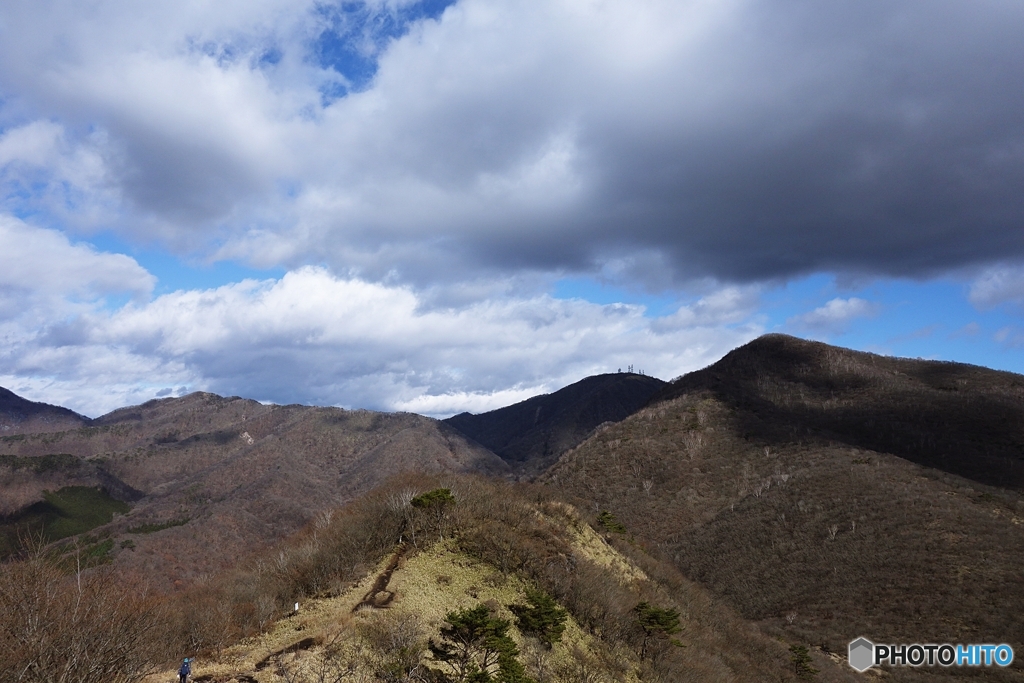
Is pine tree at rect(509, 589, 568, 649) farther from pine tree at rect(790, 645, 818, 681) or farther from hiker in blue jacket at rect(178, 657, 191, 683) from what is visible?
pine tree at rect(790, 645, 818, 681)

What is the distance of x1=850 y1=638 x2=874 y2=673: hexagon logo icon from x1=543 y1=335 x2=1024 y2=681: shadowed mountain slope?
1.19 m

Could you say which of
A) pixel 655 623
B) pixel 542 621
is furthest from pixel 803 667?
pixel 542 621

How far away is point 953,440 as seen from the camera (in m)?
79.9

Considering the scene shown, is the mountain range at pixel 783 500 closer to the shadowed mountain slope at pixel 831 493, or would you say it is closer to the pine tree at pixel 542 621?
the shadowed mountain slope at pixel 831 493

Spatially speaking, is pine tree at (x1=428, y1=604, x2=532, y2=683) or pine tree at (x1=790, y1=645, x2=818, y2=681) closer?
pine tree at (x1=428, y1=604, x2=532, y2=683)

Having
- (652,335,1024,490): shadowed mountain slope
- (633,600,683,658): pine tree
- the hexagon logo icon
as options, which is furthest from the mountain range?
(633,600,683,658): pine tree

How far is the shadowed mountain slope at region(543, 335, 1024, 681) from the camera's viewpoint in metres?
44.5

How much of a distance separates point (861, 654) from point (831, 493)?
30.3 meters

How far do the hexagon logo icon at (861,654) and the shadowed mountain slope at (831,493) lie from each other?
1.19 meters

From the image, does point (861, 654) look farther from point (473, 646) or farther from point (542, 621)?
point (473, 646)

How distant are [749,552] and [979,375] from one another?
80.0 meters

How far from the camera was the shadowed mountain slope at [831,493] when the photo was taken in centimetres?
4453

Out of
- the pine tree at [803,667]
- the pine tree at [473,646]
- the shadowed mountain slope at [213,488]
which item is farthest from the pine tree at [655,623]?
the shadowed mountain slope at [213,488]

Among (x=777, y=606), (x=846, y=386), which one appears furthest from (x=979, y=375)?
(x=777, y=606)
